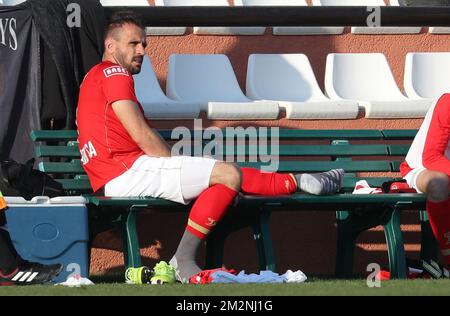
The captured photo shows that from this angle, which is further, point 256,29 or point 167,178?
point 256,29

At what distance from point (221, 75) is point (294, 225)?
104 centimetres

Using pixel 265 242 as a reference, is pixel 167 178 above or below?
above

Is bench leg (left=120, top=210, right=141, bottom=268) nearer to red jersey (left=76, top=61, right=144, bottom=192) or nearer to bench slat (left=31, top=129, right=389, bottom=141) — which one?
red jersey (left=76, top=61, right=144, bottom=192)

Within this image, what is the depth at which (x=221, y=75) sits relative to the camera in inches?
317

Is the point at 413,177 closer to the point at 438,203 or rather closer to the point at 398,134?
the point at 438,203

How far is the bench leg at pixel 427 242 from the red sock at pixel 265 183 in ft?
3.31

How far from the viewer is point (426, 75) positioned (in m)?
8.45

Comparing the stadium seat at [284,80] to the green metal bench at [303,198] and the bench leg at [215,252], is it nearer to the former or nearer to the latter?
the green metal bench at [303,198]

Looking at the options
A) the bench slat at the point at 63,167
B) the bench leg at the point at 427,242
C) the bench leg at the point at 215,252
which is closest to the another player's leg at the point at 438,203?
the bench leg at the point at 427,242

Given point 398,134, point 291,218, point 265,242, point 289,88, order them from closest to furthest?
1. point 265,242
2. point 398,134
3. point 291,218
4. point 289,88

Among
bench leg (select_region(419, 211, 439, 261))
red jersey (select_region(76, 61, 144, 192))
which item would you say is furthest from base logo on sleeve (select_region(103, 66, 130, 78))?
bench leg (select_region(419, 211, 439, 261))

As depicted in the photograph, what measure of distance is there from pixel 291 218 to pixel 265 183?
114 cm

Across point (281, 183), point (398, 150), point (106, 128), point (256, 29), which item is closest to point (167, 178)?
point (106, 128)

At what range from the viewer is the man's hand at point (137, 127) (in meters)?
6.75
